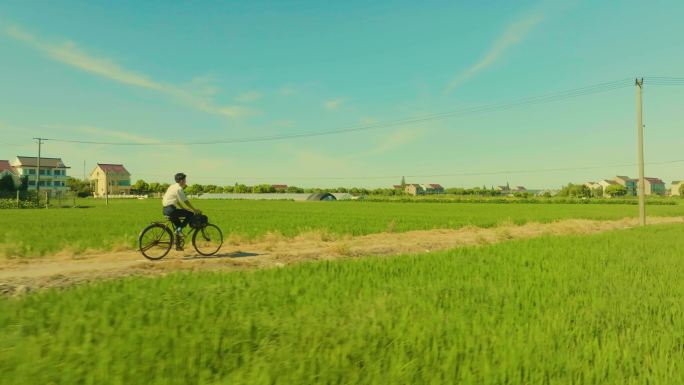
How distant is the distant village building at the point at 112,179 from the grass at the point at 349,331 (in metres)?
131

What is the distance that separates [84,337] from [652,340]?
550cm

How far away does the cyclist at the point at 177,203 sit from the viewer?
10.8 meters

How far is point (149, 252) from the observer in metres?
11.3

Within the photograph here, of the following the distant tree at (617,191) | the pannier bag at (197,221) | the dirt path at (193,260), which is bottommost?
the dirt path at (193,260)

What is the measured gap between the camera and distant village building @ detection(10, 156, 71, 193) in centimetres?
9612

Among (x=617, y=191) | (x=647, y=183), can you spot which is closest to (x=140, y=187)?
(x=617, y=191)

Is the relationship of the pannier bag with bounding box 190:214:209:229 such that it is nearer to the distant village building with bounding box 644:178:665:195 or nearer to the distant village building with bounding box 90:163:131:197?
the distant village building with bounding box 90:163:131:197

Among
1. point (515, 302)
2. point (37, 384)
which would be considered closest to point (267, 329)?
point (37, 384)

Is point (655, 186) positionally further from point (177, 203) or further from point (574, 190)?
point (177, 203)

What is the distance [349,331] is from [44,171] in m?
117

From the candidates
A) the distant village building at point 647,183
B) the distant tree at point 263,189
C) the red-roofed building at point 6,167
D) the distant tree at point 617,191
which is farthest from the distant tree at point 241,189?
the distant village building at point 647,183

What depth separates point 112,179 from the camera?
4754 inches

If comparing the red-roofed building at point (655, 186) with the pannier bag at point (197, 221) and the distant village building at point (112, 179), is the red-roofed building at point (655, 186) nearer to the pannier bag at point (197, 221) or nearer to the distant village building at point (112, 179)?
the distant village building at point (112, 179)

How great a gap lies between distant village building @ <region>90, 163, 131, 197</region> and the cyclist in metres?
125
